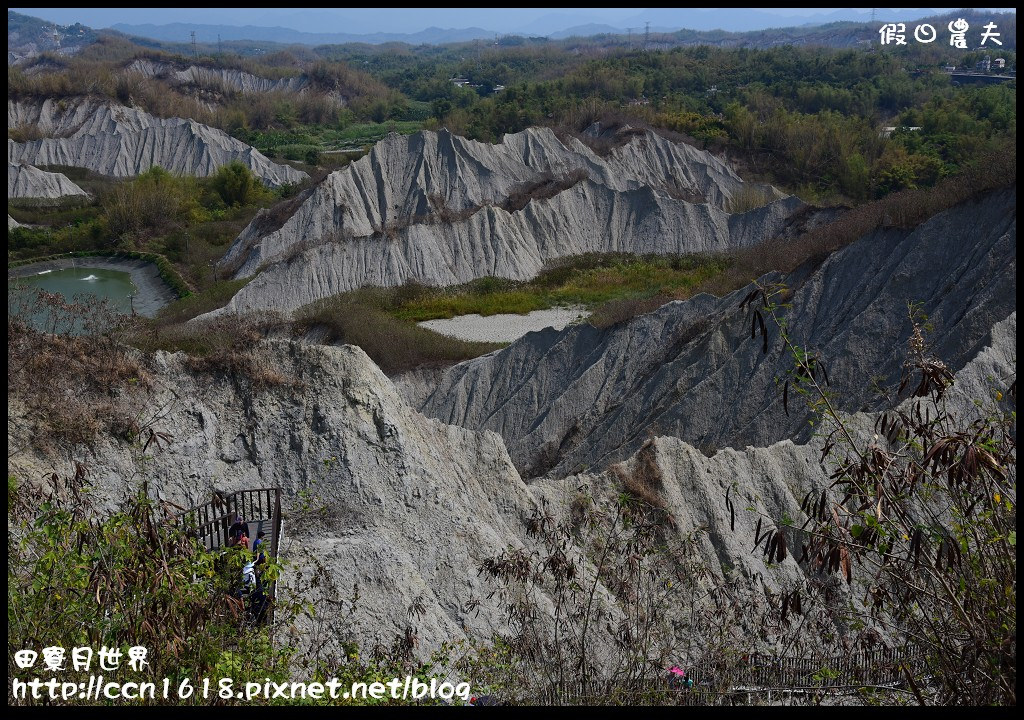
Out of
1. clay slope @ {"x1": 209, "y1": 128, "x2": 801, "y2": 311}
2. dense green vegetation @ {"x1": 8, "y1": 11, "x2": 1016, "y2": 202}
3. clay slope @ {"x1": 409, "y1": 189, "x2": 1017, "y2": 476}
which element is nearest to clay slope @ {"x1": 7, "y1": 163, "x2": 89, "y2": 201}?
dense green vegetation @ {"x1": 8, "y1": 11, "x2": 1016, "y2": 202}

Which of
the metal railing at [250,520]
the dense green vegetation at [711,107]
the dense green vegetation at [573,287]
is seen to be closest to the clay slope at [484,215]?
the dense green vegetation at [573,287]

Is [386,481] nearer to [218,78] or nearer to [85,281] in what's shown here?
[85,281]

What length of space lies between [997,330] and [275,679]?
601 inches

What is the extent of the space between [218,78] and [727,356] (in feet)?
410

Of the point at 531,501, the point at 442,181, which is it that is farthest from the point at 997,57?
the point at 531,501

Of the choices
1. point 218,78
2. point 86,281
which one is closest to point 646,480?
point 86,281

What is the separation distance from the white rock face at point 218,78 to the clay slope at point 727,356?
104 meters

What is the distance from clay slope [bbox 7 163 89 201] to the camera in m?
62.8

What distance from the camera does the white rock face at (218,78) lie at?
119 metres

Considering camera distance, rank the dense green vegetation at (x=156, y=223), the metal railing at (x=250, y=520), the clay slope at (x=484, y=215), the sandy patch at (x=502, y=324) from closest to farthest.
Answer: the metal railing at (x=250, y=520) → the sandy patch at (x=502, y=324) → the clay slope at (x=484, y=215) → the dense green vegetation at (x=156, y=223)

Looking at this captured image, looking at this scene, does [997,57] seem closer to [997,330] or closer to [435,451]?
[997,330]

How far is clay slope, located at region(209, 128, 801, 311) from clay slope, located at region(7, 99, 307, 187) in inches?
964

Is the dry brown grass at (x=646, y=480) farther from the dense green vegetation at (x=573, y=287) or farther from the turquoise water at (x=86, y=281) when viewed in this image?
Result: the turquoise water at (x=86, y=281)

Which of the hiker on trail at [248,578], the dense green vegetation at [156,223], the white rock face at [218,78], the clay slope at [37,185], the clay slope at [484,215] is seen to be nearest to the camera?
the hiker on trail at [248,578]
